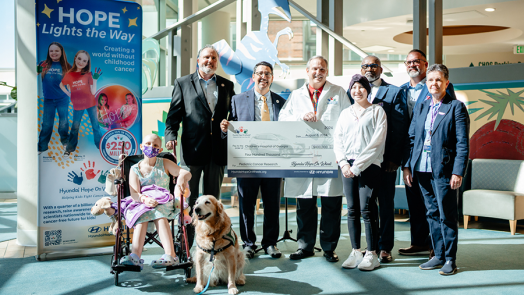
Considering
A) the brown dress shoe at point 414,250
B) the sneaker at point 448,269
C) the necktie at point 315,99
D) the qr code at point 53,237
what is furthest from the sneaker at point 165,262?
the brown dress shoe at point 414,250

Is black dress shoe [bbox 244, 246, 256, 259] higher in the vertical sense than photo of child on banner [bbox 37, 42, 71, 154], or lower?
lower

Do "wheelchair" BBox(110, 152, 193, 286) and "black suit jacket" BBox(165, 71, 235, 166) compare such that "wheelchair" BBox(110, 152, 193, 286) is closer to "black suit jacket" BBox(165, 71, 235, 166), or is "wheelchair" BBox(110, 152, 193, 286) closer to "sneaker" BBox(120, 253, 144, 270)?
"sneaker" BBox(120, 253, 144, 270)

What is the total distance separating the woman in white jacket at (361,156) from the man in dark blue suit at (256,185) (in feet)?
2.28

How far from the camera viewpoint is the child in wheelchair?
127 inches

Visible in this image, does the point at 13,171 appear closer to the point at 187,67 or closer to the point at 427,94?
the point at 187,67

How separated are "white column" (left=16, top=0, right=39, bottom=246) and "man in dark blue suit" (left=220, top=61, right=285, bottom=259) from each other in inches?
84.5

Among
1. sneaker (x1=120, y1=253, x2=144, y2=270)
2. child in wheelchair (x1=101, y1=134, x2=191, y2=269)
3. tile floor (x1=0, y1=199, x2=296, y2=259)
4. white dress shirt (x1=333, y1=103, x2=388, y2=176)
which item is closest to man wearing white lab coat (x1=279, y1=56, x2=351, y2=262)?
white dress shirt (x1=333, y1=103, x2=388, y2=176)

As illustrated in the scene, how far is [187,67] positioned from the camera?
687 centimetres

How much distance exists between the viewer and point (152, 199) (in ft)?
10.6

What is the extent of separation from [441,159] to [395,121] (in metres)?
0.56

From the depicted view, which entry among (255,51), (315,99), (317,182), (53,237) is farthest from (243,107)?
(255,51)

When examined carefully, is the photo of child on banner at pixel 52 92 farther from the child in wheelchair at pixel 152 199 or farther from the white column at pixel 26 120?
the child in wheelchair at pixel 152 199

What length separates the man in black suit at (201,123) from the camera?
12.8 ft

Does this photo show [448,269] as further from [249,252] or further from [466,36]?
[466,36]
